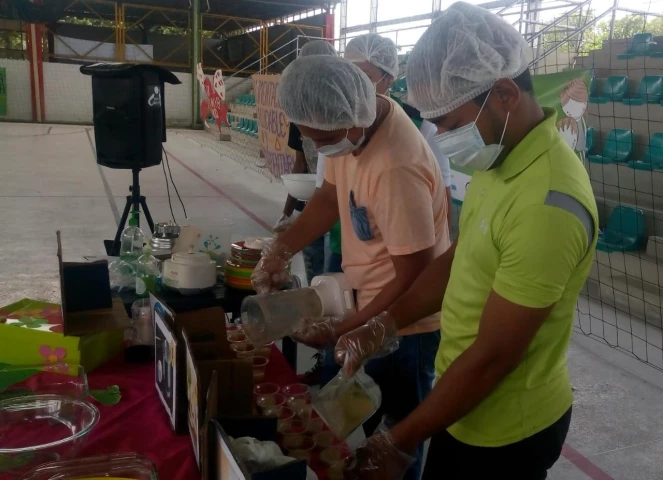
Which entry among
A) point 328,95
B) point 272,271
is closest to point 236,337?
point 272,271

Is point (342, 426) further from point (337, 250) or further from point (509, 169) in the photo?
point (337, 250)

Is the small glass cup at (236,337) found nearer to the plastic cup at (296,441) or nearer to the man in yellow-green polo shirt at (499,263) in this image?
the plastic cup at (296,441)

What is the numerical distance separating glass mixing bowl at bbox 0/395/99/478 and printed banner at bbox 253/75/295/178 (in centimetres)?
393

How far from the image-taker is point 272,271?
6.12 ft

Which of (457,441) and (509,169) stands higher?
(509,169)

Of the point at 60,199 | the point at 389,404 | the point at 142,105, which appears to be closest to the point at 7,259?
the point at 142,105

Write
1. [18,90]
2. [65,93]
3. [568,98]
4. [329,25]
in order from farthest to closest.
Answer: [329,25], [65,93], [18,90], [568,98]

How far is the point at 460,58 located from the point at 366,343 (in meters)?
0.62

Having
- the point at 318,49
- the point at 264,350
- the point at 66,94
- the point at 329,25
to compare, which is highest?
the point at 329,25

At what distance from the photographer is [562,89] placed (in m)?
3.29

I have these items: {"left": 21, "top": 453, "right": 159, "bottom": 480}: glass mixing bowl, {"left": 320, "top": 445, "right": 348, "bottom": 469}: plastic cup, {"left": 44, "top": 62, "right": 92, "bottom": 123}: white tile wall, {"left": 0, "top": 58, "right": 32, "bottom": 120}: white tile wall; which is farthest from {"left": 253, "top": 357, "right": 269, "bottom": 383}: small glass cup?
{"left": 0, "top": 58, "right": 32, "bottom": 120}: white tile wall

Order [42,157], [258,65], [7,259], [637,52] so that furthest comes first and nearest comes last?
[258,65]
[42,157]
[637,52]
[7,259]

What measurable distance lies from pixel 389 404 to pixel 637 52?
4661mm

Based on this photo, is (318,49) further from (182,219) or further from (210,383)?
(182,219)
